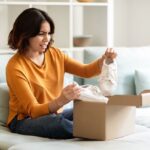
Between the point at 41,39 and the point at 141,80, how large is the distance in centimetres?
101

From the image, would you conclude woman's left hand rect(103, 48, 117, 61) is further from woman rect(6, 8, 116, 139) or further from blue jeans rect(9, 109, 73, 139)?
blue jeans rect(9, 109, 73, 139)

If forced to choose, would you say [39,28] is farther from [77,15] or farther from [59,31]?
[77,15]

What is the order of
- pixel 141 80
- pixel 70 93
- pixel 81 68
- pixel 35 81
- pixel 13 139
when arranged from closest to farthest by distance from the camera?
A: 1. pixel 70 93
2. pixel 13 139
3. pixel 35 81
4. pixel 81 68
5. pixel 141 80

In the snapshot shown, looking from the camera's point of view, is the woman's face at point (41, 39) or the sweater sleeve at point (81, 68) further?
the sweater sleeve at point (81, 68)

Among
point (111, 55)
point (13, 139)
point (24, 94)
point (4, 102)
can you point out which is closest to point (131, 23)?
point (111, 55)

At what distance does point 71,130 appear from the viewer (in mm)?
2279

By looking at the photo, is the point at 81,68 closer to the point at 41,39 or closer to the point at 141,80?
the point at 41,39

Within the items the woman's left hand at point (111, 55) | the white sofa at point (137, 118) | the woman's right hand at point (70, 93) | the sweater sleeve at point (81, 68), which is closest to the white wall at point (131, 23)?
the white sofa at point (137, 118)

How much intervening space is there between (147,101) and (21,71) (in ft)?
2.21

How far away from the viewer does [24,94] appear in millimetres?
2299

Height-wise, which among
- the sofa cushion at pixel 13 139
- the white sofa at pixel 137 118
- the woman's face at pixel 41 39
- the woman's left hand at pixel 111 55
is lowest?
the sofa cushion at pixel 13 139

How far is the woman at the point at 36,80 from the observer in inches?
89.6

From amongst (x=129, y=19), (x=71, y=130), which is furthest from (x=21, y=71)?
(x=129, y=19)

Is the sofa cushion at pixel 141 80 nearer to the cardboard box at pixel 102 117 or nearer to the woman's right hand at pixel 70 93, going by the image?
the cardboard box at pixel 102 117
